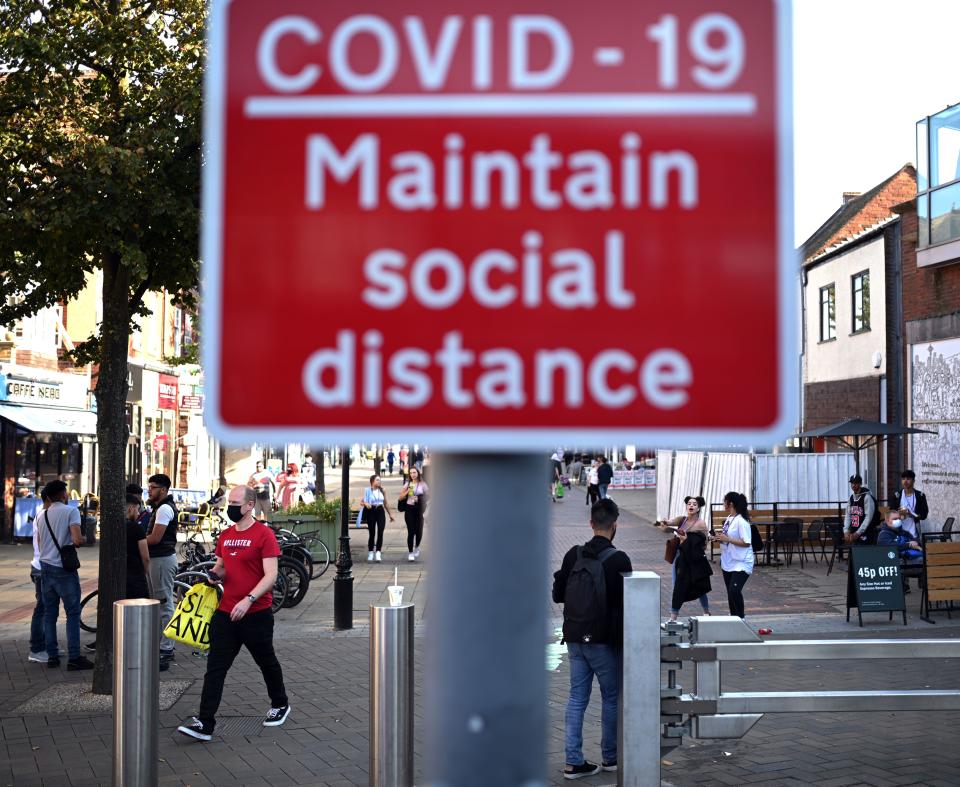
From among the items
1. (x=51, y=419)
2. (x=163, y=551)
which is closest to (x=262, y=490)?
(x=163, y=551)

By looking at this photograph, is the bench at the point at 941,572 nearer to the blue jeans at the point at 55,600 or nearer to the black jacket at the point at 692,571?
the black jacket at the point at 692,571

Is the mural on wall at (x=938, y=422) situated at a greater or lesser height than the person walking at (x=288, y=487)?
greater

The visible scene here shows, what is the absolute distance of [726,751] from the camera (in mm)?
7969

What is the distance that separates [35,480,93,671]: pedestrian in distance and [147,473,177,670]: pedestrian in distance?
80 cm

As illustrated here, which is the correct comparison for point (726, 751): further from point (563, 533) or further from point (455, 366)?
point (563, 533)

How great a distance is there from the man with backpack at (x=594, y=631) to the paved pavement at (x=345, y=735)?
268mm

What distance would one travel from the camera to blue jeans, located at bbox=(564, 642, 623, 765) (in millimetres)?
7223

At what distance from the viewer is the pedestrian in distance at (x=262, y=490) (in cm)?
920

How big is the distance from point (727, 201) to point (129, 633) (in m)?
5.44

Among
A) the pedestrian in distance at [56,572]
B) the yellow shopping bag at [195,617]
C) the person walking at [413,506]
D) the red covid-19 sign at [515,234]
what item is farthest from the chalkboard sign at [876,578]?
the red covid-19 sign at [515,234]

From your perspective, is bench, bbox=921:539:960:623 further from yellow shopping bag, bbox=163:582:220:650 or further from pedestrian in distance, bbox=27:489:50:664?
pedestrian in distance, bbox=27:489:50:664

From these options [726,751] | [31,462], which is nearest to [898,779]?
[726,751]

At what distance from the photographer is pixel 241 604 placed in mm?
8164

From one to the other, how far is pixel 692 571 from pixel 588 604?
497 centimetres
